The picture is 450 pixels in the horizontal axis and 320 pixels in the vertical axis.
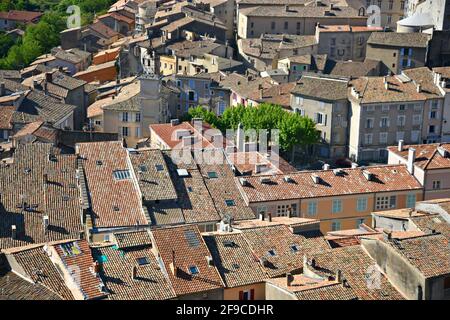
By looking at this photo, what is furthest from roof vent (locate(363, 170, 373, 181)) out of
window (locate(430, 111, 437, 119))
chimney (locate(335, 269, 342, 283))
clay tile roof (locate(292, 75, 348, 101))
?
window (locate(430, 111, 437, 119))

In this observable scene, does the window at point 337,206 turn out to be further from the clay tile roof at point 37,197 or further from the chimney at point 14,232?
the chimney at point 14,232

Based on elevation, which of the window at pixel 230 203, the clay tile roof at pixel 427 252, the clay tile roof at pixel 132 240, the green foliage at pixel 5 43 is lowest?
the green foliage at pixel 5 43

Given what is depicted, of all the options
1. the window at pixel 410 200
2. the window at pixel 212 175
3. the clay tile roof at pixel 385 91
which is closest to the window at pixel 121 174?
the window at pixel 212 175

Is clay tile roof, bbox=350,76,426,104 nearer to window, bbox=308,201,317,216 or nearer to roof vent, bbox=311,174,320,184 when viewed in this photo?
roof vent, bbox=311,174,320,184

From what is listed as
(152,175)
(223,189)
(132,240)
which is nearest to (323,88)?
(223,189)
